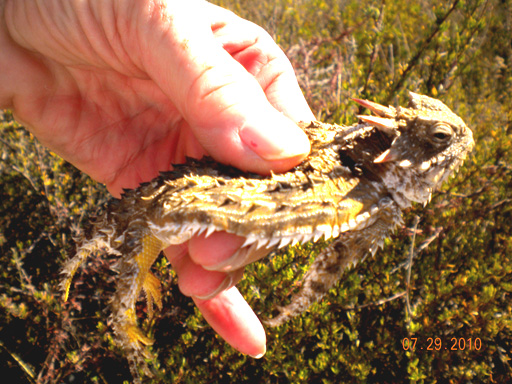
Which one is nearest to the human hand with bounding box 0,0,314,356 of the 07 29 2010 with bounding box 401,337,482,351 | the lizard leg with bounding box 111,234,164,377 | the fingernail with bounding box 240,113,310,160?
the fingernail with bounding box 240,113,310,160

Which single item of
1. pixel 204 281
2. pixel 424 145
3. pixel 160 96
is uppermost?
pixel 424 145

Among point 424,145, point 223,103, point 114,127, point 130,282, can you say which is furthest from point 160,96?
point 424,145

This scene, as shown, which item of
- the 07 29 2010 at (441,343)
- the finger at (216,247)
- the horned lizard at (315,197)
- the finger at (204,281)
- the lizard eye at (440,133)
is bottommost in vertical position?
the 07 29 2010 at (441,343)

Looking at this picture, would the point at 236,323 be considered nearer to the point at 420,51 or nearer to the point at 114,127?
the point at 114,127

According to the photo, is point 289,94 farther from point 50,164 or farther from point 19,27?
point 50,164

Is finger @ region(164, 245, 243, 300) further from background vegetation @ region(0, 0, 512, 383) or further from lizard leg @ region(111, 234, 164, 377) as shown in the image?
background vegetation @ region(0, 0, 512, 383)

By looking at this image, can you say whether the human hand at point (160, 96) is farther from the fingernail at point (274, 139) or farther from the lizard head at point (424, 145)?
the lizard head at point (424, 145)

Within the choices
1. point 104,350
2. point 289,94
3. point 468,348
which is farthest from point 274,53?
point 104,350

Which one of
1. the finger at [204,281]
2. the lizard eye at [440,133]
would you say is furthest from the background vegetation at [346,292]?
the lizard eye at [440,133]
